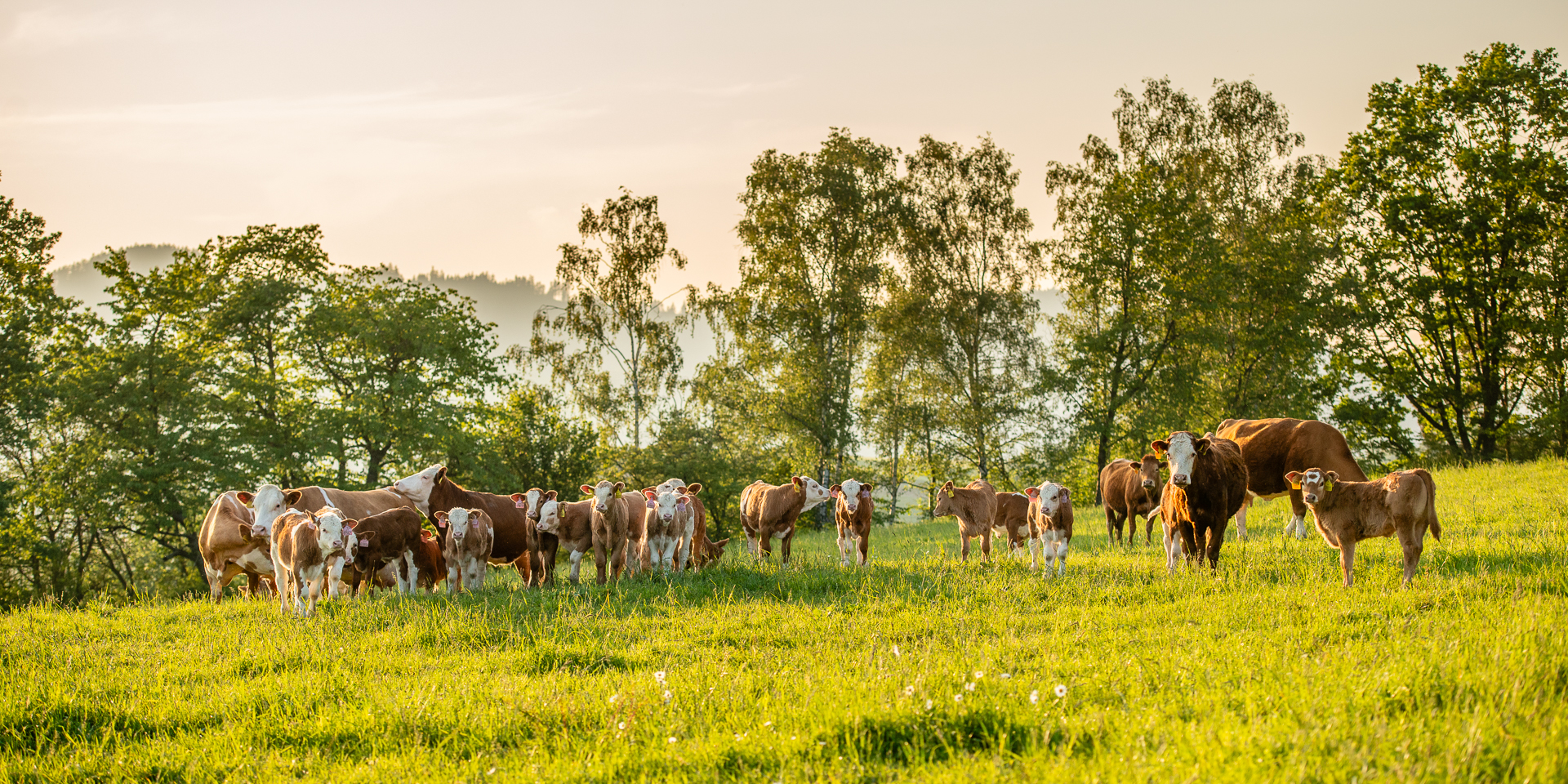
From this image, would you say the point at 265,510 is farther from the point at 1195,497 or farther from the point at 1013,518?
the point at 1195,497

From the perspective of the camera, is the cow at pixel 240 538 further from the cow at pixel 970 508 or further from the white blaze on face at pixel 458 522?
the cow at pixel 970 508

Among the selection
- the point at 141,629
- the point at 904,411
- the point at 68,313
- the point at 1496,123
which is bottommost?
the point at 141,629

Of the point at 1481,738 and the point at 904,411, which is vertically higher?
the point at 904,411

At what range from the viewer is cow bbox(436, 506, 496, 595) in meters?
13.8

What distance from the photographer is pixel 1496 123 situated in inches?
1176

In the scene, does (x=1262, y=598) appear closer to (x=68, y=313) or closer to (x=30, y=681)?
(x=30, y=681)

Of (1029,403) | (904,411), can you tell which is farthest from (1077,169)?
(904,411)

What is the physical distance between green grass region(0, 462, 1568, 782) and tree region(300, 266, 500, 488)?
20.3 m

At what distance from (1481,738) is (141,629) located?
42.7 ft

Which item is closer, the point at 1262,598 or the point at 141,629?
the point at 1262,598

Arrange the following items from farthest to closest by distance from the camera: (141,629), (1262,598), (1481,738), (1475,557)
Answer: (141,629) < (1475,557) < (1262,598) < (1481,738)

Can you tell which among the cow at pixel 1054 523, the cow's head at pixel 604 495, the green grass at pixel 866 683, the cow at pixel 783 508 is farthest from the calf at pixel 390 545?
the cow at pixel 1054 523

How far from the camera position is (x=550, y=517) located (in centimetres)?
1452

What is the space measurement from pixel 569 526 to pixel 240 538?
519 centimetres
